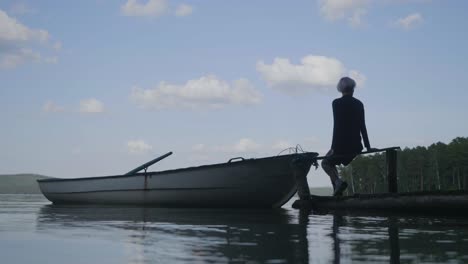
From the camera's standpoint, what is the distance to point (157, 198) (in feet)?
52.6

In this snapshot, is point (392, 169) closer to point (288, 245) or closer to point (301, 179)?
point (301, 179)

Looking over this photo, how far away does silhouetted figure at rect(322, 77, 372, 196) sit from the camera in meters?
9.21

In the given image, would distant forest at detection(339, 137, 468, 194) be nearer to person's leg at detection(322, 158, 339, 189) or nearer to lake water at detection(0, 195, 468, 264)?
person's leg at detection(322, 158, 339, 189)

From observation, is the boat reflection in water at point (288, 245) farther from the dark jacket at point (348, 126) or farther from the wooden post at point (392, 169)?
the wooden post at point (392, 169)

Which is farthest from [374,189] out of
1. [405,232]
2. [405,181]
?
[405,232]

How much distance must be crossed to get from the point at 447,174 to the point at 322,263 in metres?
99.0

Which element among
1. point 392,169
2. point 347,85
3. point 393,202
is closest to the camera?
point 393,202

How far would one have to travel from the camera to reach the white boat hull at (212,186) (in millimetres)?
13500

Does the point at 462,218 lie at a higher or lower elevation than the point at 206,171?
lower

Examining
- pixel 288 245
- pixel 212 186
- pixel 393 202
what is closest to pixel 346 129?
pixel 393 202

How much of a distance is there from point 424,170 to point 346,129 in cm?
9525

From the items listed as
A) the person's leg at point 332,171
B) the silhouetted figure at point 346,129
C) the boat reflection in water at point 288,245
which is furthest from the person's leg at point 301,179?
the boat reflection in water at point 288,245

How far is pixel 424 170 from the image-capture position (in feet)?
319

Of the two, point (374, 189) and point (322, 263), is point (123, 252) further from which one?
point (374, 189)
